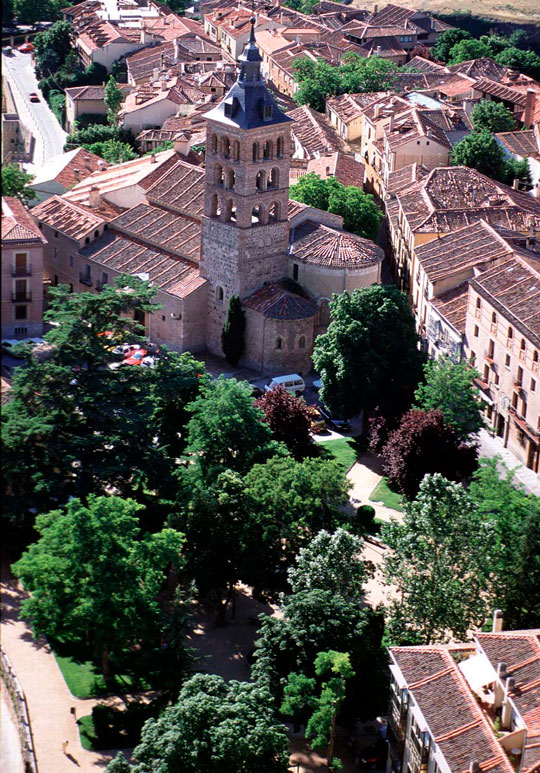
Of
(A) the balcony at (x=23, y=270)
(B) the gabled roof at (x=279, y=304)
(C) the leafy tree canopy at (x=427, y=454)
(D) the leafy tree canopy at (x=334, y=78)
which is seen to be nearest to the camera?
(C) the leafy tree canopy at (x=427, y=454)

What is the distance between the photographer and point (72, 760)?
5656 cm

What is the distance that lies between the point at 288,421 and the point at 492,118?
6399 centimetres

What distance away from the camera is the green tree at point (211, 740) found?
51938 mm

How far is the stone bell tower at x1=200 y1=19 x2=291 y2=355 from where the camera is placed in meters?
86.7

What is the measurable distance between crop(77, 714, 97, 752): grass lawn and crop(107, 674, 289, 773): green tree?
13.3 ft

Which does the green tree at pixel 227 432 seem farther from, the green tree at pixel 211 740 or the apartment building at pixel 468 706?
the green tree at pixel 211 740

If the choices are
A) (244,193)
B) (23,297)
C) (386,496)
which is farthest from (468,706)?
(244,193)

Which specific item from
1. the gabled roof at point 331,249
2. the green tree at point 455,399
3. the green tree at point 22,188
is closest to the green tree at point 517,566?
the green tree at point 455,399

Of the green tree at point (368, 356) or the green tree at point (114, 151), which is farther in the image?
the green tree at point (114, 151)

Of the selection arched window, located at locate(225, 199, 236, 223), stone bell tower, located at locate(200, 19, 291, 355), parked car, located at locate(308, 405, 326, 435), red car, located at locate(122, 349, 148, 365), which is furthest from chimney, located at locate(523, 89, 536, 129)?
red car, located at locate(122, 349, 148, 365)

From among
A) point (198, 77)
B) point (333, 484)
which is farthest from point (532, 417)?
point (198, 77)

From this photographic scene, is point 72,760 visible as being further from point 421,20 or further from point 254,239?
point 421,20

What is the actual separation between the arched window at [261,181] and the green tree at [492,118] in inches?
1875

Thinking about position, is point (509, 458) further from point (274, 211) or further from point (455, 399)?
point (274, 211)
